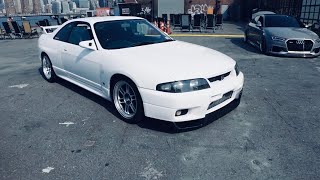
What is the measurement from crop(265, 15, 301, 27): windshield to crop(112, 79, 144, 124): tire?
7400 millimetres

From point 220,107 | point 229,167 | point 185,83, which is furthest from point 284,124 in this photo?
point 185,83

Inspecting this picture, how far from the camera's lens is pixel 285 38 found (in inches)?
321

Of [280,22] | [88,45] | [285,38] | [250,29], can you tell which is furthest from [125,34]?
[250,29]

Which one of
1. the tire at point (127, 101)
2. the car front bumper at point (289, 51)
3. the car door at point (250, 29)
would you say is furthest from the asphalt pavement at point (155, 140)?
the car door at point (250, 29)

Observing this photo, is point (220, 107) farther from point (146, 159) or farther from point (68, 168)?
point (68, 168)

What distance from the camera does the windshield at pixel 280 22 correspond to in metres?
9.30

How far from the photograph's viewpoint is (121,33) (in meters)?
4.50

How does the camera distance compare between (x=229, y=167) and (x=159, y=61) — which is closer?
(x=229, y=167)

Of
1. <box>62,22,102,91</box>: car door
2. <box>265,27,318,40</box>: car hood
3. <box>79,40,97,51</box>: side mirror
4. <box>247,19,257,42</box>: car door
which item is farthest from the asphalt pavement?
<box>247,19,257,42</box>: car door

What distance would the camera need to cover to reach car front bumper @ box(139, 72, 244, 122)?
3.29 metres

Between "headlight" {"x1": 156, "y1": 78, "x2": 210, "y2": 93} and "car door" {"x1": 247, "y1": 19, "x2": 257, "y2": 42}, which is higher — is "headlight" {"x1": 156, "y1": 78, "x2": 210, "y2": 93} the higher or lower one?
the lower one

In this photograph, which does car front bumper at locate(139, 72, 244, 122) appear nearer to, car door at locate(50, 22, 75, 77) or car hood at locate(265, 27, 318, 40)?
car door at locate(50, 22, 75, 77)

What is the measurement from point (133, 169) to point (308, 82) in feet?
16.1

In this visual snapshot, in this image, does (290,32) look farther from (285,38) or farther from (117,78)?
(117,78)
